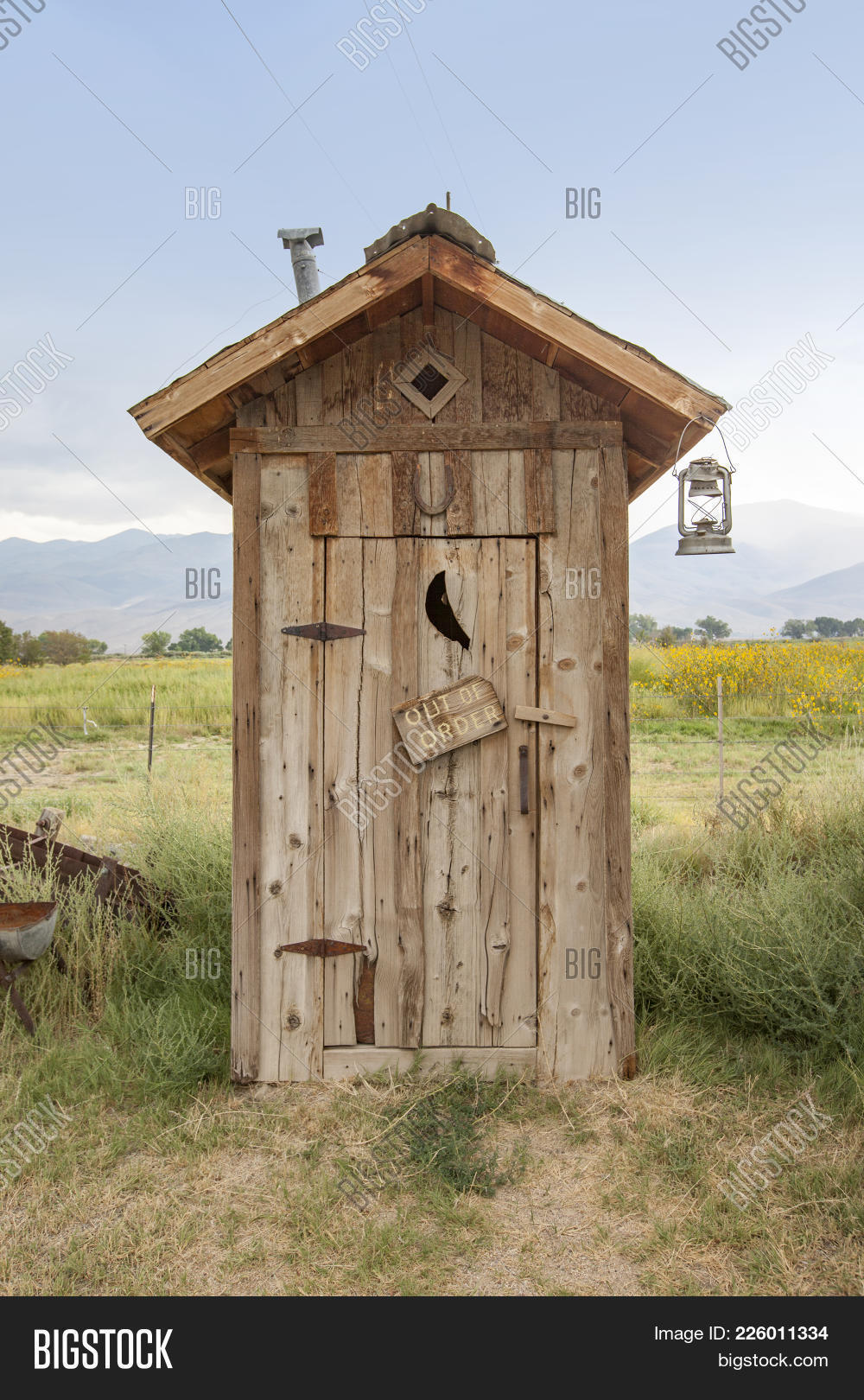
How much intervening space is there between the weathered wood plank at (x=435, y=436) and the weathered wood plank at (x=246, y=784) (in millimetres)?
123

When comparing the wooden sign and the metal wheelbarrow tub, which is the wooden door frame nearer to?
the wooden sign

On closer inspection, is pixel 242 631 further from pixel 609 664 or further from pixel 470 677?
pixel 609 664

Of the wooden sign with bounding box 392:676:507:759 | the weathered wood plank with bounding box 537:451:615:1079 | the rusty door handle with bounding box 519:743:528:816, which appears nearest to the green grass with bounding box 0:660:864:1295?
the weathered wood plank with bounding box 537:451:615:1079

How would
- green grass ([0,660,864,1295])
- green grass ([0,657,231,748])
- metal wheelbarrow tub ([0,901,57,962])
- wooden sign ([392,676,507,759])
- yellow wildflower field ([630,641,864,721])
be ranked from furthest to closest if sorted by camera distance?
green grass ([0,657,231,748]) → yellow wildflower field ([630,641,864,721]) → metal wheelbarrow tub ([0,901,57,962]) → wooden sign ([392,676,507,759]) → green grass ([0,660,864,1295])

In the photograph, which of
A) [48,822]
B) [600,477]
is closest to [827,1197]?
[600,477]

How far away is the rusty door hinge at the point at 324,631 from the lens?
12.6 ft

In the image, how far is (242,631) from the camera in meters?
3.84

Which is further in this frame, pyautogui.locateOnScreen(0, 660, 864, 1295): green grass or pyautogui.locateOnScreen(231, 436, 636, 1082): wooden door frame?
pyautogui.locateOnScreen(231, 436, 636, 1082): wooden door frame

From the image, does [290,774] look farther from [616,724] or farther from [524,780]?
[616,724]

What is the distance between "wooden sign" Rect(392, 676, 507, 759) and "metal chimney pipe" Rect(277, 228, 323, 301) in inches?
127

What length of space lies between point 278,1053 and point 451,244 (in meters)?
3.76

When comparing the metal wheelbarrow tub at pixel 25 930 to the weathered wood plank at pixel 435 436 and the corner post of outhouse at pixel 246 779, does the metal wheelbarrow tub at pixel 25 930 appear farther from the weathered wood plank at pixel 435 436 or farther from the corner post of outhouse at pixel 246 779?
the weathered wood plank at pixel 435 436

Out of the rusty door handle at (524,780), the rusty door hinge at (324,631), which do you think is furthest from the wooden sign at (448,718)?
the rusty door hinge at (324,631)

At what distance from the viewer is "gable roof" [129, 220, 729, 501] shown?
3.59m
